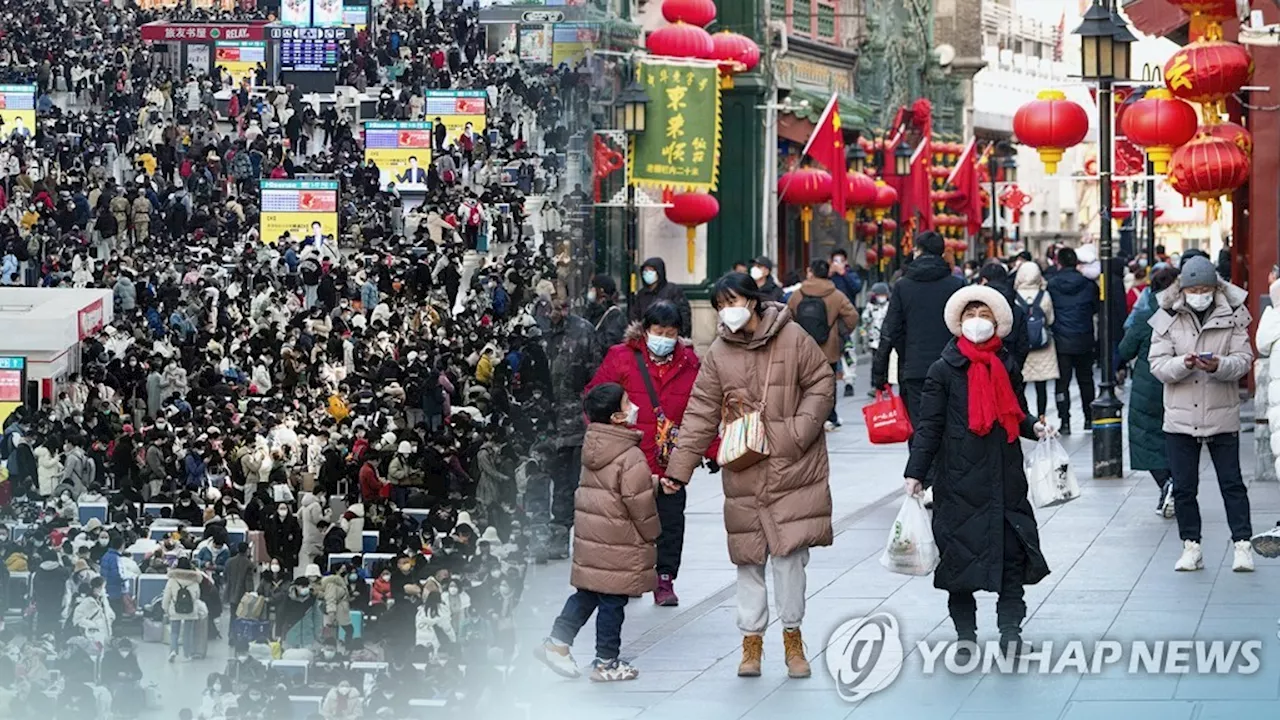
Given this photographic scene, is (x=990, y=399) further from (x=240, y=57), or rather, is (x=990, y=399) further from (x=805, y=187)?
(x=240, y=57)

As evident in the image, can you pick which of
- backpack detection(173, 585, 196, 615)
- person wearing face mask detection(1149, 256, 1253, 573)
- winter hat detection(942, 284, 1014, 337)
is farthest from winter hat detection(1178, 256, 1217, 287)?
backpack detection(173, 585, 196, 615)

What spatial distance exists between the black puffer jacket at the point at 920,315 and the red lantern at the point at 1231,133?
5541mm

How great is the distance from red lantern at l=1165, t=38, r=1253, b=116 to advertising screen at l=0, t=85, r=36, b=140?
1707 inches

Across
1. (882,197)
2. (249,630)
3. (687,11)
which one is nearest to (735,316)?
(687,11)

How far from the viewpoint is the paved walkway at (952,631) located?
7.59 metres

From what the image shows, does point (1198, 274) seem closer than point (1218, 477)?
Yes

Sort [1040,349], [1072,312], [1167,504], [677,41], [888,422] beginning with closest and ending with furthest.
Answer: [888,422], [1167,504], [1040,349], [1072,312], [677,41]

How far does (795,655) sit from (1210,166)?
Answer: 32.3 feet

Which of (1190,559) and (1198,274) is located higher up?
(1198,274)

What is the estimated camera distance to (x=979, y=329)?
327 inches

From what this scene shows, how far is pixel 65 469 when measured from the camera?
44000 millimetres

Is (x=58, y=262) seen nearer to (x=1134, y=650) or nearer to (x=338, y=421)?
(x=338, y=421)

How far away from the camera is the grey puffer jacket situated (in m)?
10.2

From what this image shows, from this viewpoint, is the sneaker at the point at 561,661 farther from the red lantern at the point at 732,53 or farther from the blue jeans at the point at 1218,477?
the red lantern at the point at 732,53
